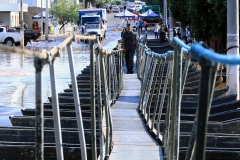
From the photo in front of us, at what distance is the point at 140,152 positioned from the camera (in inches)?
306

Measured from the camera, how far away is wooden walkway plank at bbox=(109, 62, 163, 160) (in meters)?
7.62

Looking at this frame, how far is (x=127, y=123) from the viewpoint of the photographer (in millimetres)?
10242

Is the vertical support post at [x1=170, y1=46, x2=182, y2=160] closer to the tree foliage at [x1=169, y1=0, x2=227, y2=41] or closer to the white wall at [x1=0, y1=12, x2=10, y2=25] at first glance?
the tree foliage at [x1=169, y1=0, x2=227, y2=41]

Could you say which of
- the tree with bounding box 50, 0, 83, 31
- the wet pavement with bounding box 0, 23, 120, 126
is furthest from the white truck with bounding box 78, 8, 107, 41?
the wet pavement with bounding box 0, 23, 120, 126

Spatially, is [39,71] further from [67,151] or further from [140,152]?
[140,152]

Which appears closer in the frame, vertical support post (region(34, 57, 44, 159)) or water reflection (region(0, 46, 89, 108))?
vertical support post (region(34, 57, 44, 159))

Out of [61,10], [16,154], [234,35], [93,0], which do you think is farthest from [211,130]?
[93,0]

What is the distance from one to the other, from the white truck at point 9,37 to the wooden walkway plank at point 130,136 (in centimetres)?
3219

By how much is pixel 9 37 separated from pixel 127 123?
36.0 metres

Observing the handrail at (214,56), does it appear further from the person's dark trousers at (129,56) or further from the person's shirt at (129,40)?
the person's dark trousers at (129,56)

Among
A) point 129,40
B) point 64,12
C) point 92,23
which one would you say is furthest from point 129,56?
point 64,12

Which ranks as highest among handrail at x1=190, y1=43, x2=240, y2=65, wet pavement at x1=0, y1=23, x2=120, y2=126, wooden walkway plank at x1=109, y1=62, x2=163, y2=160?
handrail at x1=190, y1=43, x2=240, y2=65

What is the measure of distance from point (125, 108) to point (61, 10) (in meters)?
58.5

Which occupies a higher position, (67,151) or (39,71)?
(39,71)
